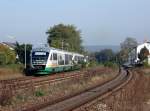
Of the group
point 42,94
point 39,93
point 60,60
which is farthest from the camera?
point 60,60

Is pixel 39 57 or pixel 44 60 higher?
pixel 39 57

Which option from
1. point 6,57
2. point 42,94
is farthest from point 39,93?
point 6,57

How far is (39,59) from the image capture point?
49594 millimetres

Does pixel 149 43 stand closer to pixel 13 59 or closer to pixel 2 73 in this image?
pixel 13 59

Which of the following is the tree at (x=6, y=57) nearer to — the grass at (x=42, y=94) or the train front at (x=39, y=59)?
the train front at (x=39, y=59)

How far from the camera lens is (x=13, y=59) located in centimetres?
7438

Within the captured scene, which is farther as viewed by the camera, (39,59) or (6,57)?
(6,57)

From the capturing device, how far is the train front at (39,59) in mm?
49156

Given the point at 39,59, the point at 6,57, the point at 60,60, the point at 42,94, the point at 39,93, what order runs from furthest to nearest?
the point at 6,57 → the point at 60,60 → the point at 39,59 → the point at 42,94 → the point at 39,93

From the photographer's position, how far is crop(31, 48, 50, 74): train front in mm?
49156

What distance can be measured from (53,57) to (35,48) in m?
2.07

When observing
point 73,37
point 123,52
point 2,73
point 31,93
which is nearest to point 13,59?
point 2,73

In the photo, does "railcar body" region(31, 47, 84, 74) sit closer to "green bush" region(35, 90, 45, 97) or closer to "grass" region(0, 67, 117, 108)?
"grass" region(0, 67, 117, 108)

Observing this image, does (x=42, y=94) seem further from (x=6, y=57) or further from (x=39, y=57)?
(x=6, y=57)
